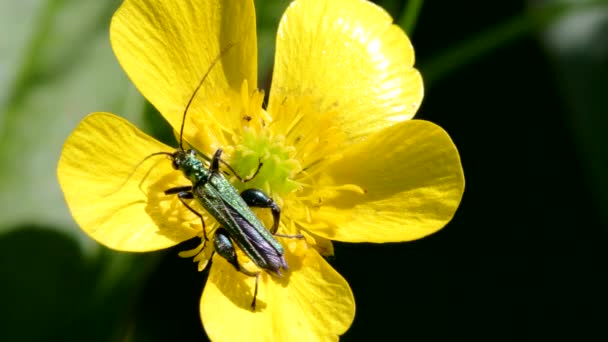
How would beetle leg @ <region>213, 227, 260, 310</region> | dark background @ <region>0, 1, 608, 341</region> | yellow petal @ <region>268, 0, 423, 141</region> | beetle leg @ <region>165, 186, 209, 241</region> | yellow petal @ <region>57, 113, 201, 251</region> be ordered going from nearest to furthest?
yellow petal @ <region>57, 113, 201, 251</region>, beetle leg @ <region>213, 227, 260, 310</region>, beetle leg @ <region>165, 186, 209, 241</region>, yellow petal @ <region>268, 0, 423, 141</region>, dark background @ <region>0, 1, 608, 341</region>

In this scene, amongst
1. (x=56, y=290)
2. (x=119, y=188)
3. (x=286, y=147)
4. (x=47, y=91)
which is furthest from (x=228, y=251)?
(x=47, y=91)

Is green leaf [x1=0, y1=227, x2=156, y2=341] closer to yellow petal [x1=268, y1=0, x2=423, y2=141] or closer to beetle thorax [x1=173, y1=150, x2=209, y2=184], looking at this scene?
beetle thorax [x1=173, y1=150, x2=209, y2=184]

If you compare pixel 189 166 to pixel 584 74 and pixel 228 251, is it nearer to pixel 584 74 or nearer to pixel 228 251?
pixel 228 251

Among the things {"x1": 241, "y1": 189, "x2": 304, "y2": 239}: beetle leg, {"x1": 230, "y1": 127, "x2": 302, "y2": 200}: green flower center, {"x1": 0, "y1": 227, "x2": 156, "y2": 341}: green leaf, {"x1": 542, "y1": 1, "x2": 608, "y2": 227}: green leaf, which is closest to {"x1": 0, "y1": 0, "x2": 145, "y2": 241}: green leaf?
{"x1": 0, "y1": 227, "x2": 156, "y2": 341}: green leaf

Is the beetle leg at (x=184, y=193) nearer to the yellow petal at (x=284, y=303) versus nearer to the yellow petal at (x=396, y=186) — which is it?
the yellow petal at (x=284, y=303)

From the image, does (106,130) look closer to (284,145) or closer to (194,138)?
(194,138)

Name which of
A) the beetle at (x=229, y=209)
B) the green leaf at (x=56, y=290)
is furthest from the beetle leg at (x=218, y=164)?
the green leaf at (x=56, y=290)

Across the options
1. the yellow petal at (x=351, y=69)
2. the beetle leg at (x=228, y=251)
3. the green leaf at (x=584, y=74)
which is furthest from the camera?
the green leaf at (x=584, y=74)
